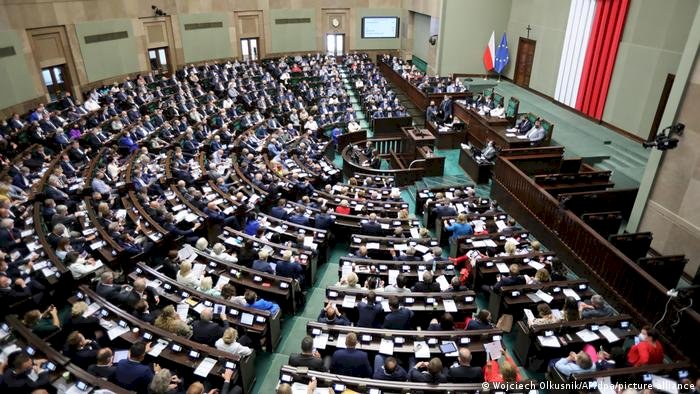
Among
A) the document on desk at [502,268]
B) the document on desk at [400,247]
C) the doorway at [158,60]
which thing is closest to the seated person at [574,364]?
the document on desk at [502,268]

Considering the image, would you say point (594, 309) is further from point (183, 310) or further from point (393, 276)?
point (183, 310)

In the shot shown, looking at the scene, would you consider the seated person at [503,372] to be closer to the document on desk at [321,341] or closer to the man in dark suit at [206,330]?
the document on desk at [321,341]

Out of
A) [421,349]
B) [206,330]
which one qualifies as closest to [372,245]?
[421,349]

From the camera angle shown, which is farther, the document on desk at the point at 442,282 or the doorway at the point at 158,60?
the doorway at the point at 158,60

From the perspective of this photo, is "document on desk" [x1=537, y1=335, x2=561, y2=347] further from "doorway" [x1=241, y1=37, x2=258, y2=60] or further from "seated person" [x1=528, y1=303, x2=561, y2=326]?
"doorway" [x1=241, y1=37, x2=258, y2=60]

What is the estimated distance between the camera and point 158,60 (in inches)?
878

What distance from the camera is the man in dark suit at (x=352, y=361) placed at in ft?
18.1

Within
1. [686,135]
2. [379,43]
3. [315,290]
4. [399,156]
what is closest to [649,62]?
[686,135]

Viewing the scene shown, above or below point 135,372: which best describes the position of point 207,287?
below

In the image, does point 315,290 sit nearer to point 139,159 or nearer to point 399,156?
point 139,159

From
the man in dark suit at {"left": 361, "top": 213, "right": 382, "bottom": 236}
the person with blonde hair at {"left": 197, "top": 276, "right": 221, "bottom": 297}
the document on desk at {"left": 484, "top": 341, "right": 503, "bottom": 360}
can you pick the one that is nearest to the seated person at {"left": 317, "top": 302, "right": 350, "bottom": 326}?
the person with blonde hair at {"left": 197, "top": 276, "right": 221, "bottom": 297}

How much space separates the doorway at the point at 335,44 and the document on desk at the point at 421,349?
24.8 meters

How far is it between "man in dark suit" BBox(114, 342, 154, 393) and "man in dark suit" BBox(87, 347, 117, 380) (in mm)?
72

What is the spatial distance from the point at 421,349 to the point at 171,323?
3.41 metres
